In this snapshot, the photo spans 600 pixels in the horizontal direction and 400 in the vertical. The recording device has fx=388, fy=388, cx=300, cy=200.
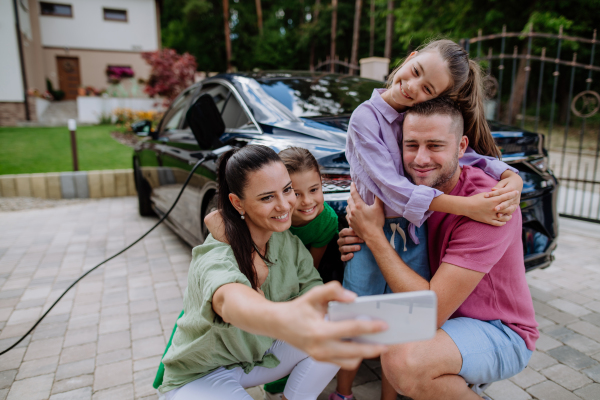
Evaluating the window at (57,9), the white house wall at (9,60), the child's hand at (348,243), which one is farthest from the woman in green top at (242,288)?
the window at (57,9)

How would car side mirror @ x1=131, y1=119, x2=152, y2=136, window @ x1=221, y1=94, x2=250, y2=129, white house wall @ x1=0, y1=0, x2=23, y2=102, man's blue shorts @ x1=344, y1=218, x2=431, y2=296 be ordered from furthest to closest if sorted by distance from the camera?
white house wall @ x1=0, y1=0, x2=23, y2=102
car side mirror @ x1=131, y1=119, x2=152, y2=136
window @ x1=221, y1=94, x2=250, y2=129
man's blue shorts @ x1=344, y1=218, x2=431, y2=296

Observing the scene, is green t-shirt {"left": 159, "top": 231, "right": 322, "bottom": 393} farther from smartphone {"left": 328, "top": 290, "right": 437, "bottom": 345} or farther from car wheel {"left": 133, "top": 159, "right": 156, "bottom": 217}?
car wheel {"left": 133, "top": 159, "right": 156, "bottom": 217}

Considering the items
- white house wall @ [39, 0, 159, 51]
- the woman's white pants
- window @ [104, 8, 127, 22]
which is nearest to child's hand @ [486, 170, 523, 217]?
the woman's white pants

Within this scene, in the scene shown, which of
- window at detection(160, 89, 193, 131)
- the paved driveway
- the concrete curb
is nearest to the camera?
the paved driveway

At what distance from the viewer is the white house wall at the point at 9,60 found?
16266 millimetres

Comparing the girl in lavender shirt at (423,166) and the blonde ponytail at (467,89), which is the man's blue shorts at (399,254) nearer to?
the girl in lavender shirt at (423,166)

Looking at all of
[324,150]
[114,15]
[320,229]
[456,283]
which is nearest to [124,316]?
[320,229]

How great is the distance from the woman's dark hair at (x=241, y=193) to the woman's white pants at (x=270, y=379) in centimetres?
41

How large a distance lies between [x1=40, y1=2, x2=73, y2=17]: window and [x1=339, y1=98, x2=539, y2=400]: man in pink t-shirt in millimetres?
26787

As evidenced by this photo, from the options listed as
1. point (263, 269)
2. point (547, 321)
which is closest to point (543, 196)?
point (547, 321)

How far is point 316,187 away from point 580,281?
307 cm

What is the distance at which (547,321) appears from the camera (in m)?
2.90

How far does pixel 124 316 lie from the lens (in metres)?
3.05

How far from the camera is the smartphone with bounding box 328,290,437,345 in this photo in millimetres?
862
